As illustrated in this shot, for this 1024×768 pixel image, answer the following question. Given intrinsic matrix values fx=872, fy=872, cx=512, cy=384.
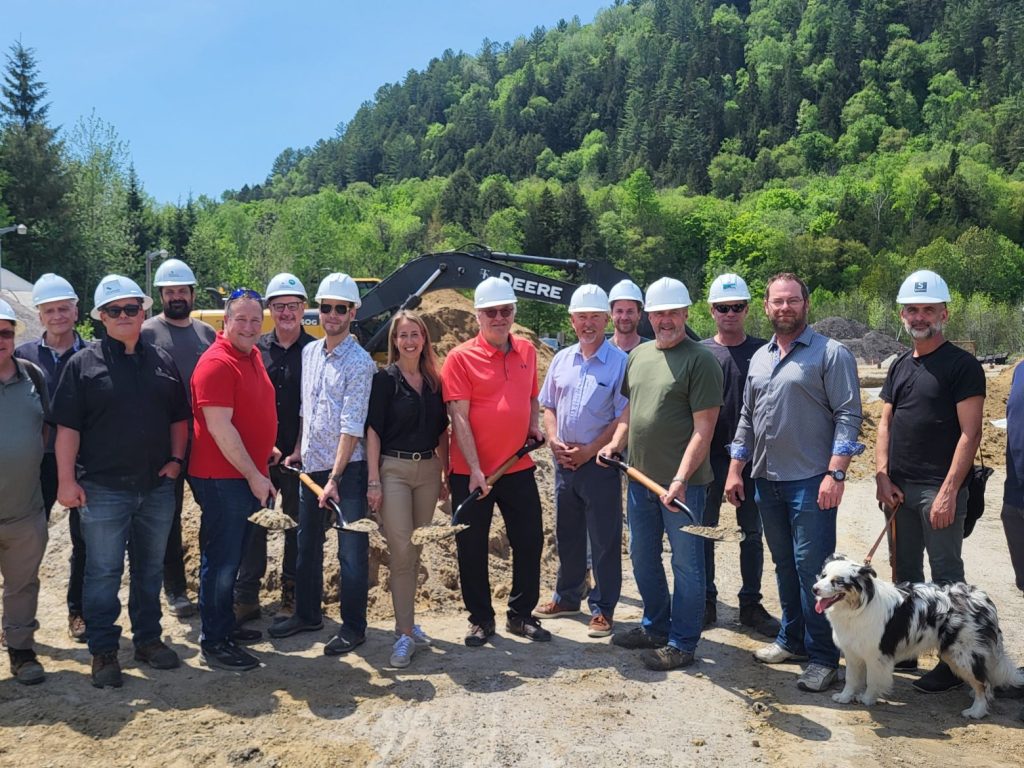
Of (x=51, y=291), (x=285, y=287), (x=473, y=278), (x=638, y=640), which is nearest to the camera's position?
(x=638, y=640)

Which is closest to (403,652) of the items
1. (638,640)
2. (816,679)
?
(638,640)

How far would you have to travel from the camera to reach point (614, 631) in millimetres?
5941

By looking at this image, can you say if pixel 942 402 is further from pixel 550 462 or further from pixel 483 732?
pixel 550 462

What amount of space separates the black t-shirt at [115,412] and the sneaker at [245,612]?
140 centimetres

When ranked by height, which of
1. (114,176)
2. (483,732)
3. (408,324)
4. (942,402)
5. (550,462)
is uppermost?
(114,176)

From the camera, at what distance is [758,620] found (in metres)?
6.05

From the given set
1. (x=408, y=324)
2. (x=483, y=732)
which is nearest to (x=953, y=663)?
(x=483, y=732)

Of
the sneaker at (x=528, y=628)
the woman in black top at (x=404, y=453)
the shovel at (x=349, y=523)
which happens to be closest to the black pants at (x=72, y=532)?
the shovel at (x=349, y=523)

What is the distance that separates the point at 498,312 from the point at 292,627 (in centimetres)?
251

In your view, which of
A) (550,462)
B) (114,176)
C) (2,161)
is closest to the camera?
(550,462)

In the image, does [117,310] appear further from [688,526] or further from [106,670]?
[688,526]

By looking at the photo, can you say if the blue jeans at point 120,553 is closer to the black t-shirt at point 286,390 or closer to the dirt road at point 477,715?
the dirt road at point 477,715

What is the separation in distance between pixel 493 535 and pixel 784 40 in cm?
17340

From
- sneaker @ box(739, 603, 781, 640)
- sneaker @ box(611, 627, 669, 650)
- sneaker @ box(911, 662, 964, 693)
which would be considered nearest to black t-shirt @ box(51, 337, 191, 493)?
sneaker @ box(611, 627, 669, 650)
